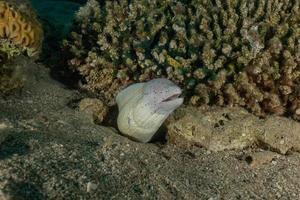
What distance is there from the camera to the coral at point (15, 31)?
13.8ft

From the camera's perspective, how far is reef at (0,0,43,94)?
13.8ft

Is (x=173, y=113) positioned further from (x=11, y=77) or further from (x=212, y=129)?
(x=11, y=77)

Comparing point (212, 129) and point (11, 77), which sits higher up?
point (11, 77)

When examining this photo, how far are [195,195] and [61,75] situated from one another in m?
2.95

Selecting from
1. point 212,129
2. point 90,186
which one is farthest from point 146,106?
point 90,186

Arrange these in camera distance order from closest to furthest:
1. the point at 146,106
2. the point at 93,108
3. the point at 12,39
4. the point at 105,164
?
the point at 105,164
the point at 146,106
the point at 12,39
the point at 93,108

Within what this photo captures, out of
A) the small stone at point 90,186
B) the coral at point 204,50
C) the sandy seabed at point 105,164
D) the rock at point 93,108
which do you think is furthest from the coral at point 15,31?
the small stone at point 90,186

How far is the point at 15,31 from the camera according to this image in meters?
4.27

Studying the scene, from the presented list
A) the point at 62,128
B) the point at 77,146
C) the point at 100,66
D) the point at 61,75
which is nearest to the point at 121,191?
the point at 77,146

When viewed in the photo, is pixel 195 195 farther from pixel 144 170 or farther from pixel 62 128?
pixel 62 128

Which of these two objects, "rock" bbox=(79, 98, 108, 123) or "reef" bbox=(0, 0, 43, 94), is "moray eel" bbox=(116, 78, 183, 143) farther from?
"reef" bbox=(0, 0, 43, 94)

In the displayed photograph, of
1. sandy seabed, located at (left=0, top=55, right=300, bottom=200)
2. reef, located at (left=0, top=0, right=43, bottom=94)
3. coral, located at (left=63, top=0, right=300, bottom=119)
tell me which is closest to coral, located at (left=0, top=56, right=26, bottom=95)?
reef, located at (left=0, top=0, right=43, bottom=94)

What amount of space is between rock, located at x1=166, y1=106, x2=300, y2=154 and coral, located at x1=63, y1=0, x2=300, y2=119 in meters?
0.16

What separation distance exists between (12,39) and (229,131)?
251 centimetres
